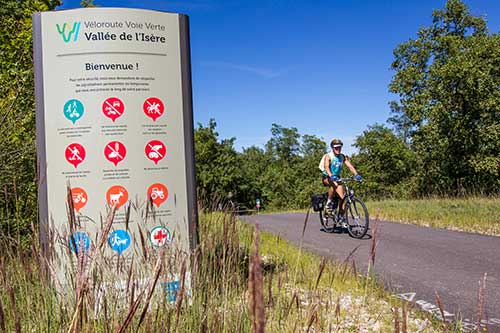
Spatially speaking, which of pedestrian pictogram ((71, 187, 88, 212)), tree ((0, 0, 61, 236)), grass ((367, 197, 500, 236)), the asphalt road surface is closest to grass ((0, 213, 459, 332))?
pedestrian pictogram ((71, 187, 88, 212))

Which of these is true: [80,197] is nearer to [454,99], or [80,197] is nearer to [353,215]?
[353,215]

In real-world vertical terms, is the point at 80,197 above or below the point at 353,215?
above

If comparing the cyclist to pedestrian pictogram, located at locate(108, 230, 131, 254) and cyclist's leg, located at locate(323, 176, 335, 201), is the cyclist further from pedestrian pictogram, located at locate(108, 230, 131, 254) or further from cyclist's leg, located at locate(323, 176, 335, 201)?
pedestrian pictogram, located at locate(108, 230, 131, 254)

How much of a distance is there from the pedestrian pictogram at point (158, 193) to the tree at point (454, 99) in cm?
2435

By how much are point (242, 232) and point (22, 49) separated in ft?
18.3

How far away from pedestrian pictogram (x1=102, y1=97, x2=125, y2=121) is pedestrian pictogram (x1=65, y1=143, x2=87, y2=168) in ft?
1.30

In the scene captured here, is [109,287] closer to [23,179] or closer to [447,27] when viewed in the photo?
[23,179]

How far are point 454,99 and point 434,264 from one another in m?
26.6

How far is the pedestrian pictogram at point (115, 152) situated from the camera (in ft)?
12.5

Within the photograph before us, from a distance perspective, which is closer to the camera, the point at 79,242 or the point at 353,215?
the point at 79,242

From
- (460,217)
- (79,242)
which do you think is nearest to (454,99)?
(460,217)

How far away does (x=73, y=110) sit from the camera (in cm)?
381

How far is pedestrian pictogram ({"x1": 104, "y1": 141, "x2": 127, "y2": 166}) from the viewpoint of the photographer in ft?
12.5

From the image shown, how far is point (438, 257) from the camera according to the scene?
22.4 ft
